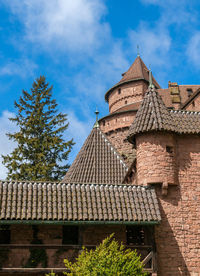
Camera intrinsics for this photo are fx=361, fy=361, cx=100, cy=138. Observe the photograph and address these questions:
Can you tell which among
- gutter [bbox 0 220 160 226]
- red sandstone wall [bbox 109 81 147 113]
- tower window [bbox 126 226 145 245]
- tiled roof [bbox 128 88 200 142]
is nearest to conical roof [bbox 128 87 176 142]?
tiled roof [bbox 128 88 200 142]

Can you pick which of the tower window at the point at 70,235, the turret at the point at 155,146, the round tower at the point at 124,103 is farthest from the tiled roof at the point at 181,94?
the tower window at the point at 70,235

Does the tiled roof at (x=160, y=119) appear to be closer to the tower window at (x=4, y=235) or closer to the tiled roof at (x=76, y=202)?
the tiled roof at (x=76, y=202)

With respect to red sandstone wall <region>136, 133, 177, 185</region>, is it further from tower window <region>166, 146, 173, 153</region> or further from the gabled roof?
the gabled roof

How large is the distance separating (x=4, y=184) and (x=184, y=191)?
653 centimetres

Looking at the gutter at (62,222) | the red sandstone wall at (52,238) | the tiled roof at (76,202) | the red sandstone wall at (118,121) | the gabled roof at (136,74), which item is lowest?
the red sandstone wall at (52,238)

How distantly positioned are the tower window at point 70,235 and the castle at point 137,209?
34 mm

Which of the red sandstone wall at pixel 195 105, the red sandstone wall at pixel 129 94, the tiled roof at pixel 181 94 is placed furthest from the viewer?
the red sandstone wall at pixel 129 94

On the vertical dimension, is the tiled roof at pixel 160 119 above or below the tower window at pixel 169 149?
above

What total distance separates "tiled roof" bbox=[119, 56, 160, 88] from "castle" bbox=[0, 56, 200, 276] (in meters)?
27.1

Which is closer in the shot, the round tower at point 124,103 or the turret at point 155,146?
the turret at point 155,146

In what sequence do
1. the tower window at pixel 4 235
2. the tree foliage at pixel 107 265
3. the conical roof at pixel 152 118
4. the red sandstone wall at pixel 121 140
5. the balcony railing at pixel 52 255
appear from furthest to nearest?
the red sandstone wall at pixel 121 140 → the conical roof at pixel 152 118 → the tower window at pixel 4 235 → the balcony railing at pixel 52 255 → the tree foliage at pixel 107 265

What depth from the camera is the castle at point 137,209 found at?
455 inches

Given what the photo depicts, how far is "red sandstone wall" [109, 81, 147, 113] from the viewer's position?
132 feet

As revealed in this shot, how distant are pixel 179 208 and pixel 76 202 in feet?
12.8
